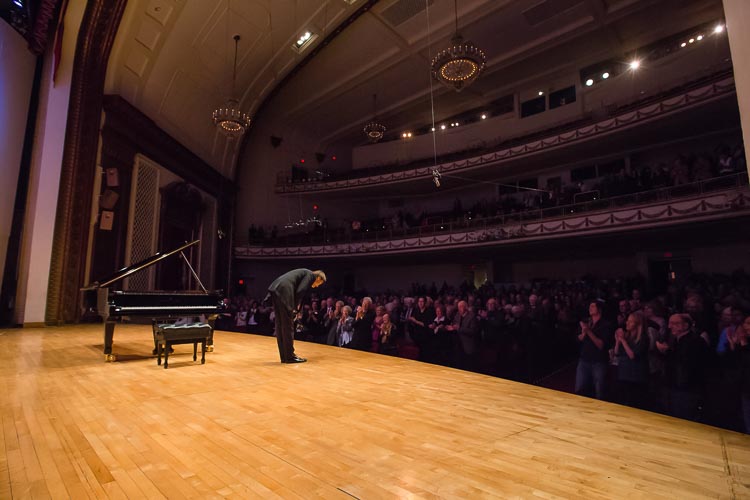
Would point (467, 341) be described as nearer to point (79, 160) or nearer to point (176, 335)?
point (176, 335)

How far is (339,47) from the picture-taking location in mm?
14203

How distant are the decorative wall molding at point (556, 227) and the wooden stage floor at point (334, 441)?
28.2 ft

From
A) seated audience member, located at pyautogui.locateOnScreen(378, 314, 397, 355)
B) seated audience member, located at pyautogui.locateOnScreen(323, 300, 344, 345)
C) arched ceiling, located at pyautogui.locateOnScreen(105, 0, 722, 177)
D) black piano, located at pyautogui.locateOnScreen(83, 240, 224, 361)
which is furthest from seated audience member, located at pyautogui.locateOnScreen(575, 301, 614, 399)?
arched ceiling, located at pyautogui.locateOnScreen(105, 0, 722, 177)

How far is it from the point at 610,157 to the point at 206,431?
15596 millimetres

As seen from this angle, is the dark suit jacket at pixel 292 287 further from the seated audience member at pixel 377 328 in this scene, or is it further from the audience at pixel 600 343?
the seated audience member at pixel 377 328

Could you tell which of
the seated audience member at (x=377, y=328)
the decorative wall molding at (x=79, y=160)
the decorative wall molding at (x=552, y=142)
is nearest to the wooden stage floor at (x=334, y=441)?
the seated audience member at (x=377, y=328)

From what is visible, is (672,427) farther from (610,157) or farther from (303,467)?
(610,157)

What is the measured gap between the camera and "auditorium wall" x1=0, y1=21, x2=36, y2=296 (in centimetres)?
744

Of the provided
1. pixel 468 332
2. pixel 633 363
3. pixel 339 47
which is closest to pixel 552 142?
pixel 339 47

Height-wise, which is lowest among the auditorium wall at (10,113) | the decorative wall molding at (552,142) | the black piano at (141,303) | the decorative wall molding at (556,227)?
the black piano at (141,303)

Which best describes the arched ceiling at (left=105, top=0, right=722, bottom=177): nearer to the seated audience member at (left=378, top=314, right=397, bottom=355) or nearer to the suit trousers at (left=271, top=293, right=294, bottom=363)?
the suit trousers at (left=271, top=293, right=294, bottom=363)

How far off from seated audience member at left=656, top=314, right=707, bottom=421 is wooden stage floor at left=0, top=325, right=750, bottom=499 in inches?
22.9

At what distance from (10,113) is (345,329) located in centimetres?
804

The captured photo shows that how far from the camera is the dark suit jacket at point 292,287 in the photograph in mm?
4559
